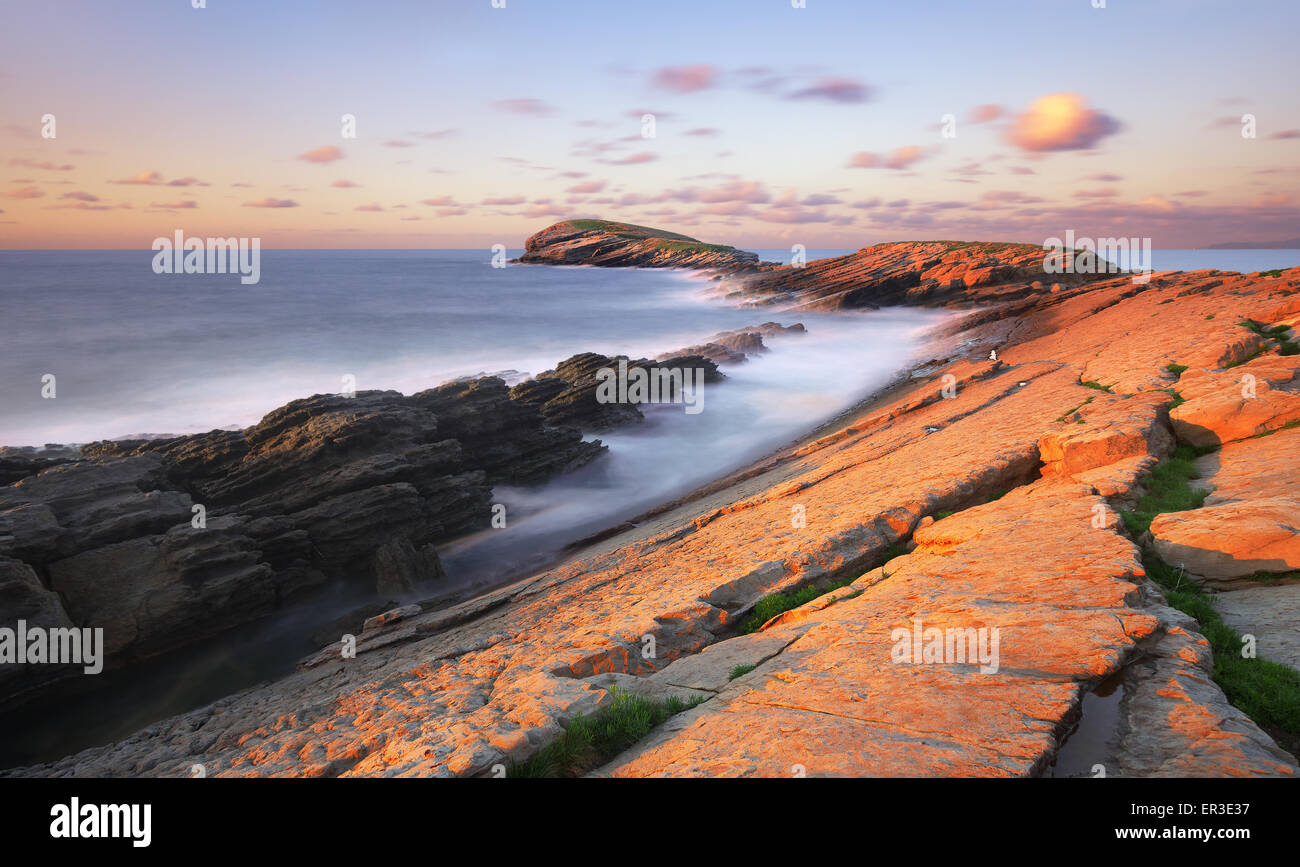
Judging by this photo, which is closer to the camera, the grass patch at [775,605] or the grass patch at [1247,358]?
the grass patch at [775,605]

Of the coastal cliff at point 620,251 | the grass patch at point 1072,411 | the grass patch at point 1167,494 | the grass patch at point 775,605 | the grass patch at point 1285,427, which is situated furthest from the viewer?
the coastal cliff at point 620,251

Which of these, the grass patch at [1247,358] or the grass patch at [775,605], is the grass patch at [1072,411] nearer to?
the grass patch at [1247,358]

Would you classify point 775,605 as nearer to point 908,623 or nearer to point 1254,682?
point 908,623

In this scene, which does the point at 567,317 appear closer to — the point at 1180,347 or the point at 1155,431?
the point at 1180,347

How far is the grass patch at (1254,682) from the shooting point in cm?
591

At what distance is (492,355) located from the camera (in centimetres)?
5719

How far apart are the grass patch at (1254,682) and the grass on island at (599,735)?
216 inches

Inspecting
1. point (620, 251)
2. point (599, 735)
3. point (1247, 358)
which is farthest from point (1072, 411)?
point (620, 251)

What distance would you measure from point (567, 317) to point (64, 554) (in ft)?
206

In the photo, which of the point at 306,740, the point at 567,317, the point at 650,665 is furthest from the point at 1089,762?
the point at 567,317

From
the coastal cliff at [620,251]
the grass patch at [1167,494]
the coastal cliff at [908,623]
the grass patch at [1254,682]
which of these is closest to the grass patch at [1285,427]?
the coastal cliff at [908,623]

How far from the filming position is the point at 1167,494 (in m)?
11.1

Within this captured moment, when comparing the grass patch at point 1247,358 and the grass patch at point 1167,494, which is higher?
the grass patch at point 1247,358

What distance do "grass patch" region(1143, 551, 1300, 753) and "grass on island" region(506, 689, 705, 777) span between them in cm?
549
